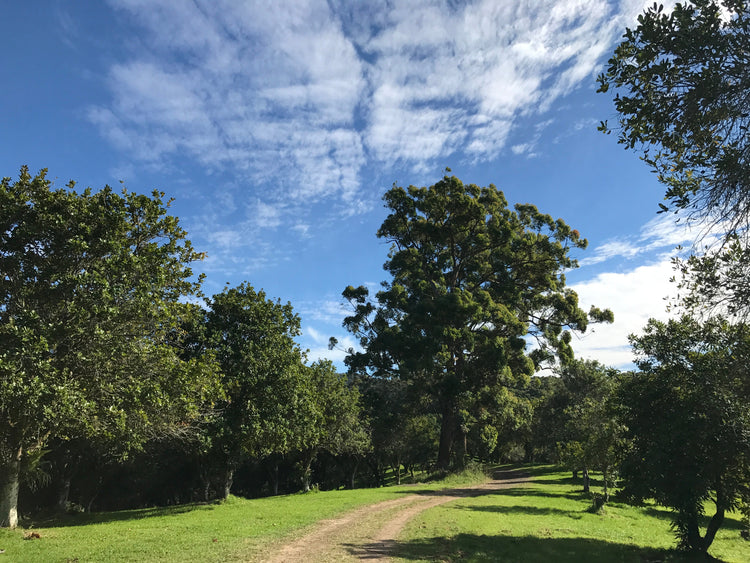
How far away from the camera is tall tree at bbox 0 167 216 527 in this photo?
1243 cm

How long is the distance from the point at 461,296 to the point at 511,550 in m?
22.2

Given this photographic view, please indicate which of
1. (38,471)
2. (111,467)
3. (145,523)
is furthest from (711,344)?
(111,467)

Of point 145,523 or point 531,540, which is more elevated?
point 145,523

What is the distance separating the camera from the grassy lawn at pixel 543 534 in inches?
523

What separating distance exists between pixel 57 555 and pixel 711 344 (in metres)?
20.7

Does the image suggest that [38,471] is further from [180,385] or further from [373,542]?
[373,542]

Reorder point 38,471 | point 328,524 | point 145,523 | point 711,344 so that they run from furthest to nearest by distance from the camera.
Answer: point 38,471
point 145,523
point 328,524
point 711,344

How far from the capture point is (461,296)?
34.5 metres

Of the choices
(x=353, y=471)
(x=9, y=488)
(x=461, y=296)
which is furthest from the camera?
(x=353, y=471)

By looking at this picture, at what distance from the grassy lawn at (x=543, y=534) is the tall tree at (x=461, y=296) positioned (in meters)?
11.7

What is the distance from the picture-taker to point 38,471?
21.1 metres

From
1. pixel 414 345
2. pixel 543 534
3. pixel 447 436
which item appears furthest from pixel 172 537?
pixel 447 436

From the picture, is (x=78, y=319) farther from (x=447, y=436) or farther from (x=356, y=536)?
(x=447, y=436)

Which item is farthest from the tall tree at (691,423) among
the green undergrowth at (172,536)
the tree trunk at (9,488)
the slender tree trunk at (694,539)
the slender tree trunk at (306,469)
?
the slender tree trunk at (306,469)
